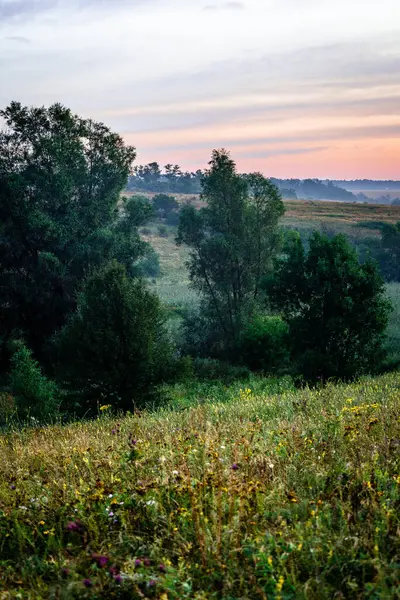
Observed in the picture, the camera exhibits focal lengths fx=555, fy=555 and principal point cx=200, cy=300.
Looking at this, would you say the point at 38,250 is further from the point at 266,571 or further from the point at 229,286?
the point at 266,571

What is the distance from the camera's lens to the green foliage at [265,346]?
38.8m

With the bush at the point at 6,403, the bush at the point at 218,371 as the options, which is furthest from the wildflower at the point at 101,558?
the bush at the point at 218,371

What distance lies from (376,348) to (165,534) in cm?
2397

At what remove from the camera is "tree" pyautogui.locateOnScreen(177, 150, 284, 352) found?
42969mm

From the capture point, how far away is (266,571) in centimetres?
406

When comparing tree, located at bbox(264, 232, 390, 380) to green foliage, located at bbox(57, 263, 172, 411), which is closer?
green foliage, located at bbox(57, 263, 172, 411)

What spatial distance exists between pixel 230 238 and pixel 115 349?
77.6 ft

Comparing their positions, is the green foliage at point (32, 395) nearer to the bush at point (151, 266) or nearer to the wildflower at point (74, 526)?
the wildflower at point (74, 526)

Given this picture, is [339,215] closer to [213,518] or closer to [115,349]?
[115,349]

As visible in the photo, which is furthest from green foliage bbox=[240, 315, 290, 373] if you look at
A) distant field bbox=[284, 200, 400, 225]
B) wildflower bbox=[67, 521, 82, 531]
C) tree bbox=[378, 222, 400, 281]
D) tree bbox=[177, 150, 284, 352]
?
distant field bbox=[284, 200, 400, 225]

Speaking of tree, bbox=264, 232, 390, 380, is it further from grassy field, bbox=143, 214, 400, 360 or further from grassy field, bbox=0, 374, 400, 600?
grassy field, bbox=0, 374, 400, 600

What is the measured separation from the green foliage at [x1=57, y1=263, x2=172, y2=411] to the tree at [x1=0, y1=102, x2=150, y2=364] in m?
16.0

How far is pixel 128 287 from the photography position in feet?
71.5

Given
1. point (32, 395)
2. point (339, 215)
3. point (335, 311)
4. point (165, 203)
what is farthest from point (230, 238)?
point (339, 215)
